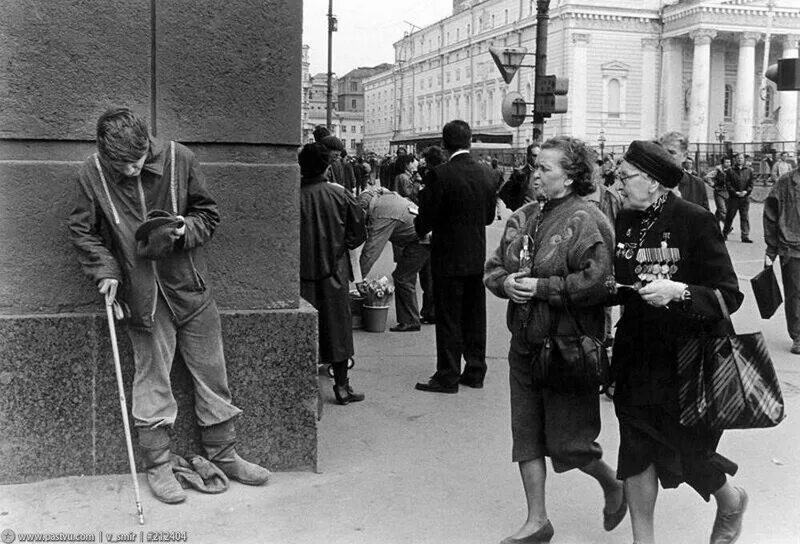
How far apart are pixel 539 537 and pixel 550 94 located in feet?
44.9

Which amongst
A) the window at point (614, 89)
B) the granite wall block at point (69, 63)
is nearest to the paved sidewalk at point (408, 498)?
the granite wall block at point (69, 63)

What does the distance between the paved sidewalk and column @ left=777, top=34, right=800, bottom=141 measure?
2859 inches

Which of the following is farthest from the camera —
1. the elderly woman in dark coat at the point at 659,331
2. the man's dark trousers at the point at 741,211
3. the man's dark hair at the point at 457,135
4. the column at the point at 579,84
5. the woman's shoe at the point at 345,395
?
the column at the point at 579,84

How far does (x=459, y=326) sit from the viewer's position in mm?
7574

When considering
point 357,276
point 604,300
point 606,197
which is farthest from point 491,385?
point 604,300

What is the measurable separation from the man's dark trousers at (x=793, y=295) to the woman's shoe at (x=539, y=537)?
571cm

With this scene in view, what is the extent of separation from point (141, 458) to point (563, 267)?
96.9 inches

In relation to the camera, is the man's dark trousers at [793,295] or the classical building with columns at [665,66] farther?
the classical building with columns at [665,66]

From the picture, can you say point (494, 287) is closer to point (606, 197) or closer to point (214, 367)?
point (214, 367)

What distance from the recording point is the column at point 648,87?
76812 millimetres

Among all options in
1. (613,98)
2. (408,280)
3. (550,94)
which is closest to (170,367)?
(408,280)

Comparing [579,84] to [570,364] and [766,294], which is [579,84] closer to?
[766,294]

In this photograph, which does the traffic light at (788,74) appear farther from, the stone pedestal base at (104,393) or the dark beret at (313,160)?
the stone pedestal base at (104,393)

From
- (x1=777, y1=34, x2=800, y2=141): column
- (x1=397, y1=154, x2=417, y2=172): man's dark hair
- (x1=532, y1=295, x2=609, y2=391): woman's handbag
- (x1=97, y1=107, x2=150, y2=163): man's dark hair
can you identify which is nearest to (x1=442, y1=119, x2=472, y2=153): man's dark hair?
(x1=97, y1=107, x2=150, y2=163): man's dark hair
